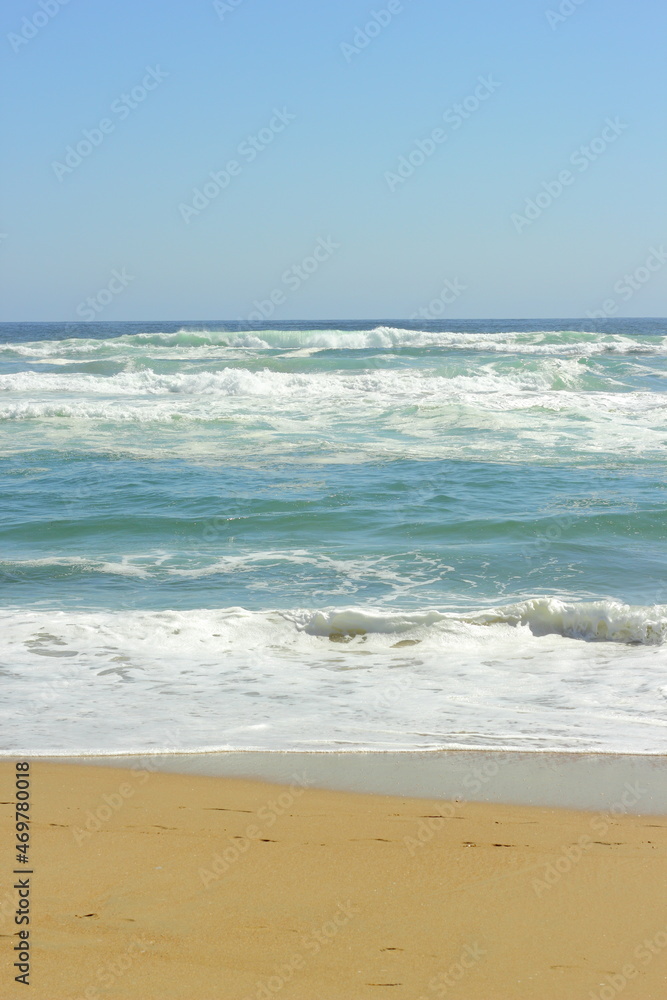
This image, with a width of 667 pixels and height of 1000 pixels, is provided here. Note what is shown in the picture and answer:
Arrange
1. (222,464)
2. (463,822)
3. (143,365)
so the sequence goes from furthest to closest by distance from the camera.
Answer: (143,365)
(222,464)
(463,822)

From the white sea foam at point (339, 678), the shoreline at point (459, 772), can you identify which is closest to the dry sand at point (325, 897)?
the shoreline at point (459, 772)

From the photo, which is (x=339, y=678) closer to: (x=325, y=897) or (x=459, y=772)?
(x=459, y=772)

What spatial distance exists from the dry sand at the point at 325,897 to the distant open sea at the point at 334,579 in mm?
724

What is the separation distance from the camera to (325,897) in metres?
2.88

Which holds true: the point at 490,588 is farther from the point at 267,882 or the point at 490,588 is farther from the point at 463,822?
the point at 267,882

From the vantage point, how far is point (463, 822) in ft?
11.3

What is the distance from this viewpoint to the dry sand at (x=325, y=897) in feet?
8.16

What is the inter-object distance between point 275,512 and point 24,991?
7.44 meters

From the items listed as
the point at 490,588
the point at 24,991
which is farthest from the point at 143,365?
the point at 24,991

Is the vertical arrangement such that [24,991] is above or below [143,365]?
below

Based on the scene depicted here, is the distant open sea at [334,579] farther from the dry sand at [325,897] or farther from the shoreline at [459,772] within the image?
the dry sand at [325,897]

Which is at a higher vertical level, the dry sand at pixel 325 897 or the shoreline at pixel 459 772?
the dry sand at pixel 325 897

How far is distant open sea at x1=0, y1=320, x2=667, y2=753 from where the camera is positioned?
4707 mm

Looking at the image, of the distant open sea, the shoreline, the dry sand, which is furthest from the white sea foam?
the dry sand
